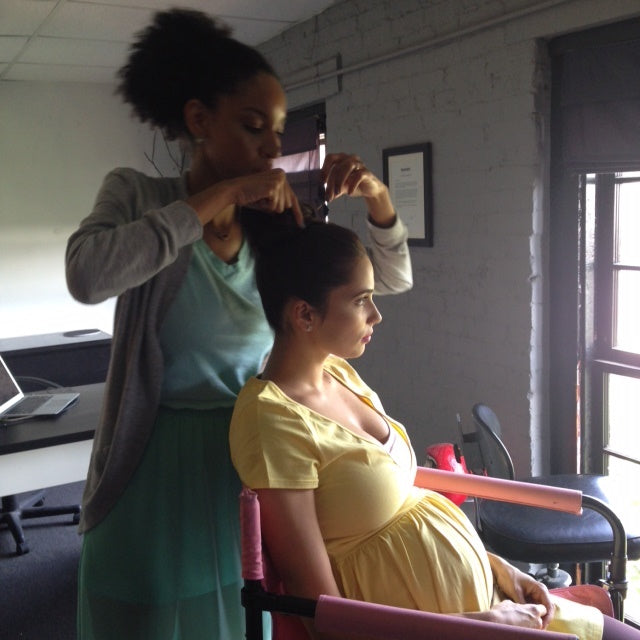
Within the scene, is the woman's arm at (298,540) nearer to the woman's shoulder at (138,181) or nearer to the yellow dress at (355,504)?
the yellow dress at (355,504)

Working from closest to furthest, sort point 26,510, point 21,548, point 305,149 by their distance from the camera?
point 21,548 → point 26,510 → point 305,149

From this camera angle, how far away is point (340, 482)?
3.54ft

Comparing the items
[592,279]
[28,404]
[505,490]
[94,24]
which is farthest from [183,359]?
[94,24]

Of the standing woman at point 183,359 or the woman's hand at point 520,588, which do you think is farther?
the woman's hand at point 520,588

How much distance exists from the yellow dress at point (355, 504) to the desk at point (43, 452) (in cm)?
115

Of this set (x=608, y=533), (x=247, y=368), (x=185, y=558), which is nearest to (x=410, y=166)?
(x=608, y=533)

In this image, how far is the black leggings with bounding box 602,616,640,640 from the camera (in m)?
1.19

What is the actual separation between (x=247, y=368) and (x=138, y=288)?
234mm

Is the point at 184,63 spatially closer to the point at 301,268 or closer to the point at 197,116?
the point at 197,116

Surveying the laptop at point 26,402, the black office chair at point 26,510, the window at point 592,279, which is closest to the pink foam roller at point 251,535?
the laptop at point 26,402

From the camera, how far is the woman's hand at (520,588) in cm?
119

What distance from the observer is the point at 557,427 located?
2422 millimetres

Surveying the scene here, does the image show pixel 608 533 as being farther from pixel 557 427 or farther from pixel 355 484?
pixel 355 484

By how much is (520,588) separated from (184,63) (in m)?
1.09
